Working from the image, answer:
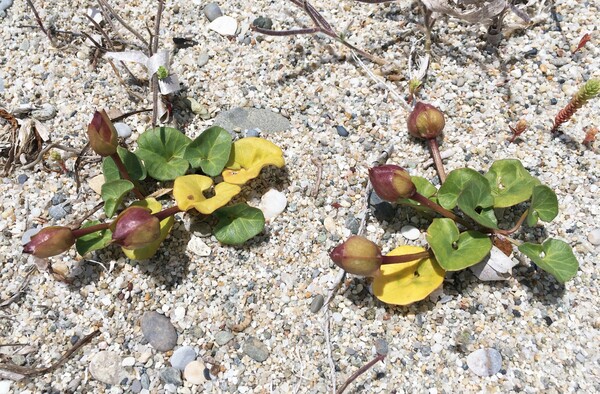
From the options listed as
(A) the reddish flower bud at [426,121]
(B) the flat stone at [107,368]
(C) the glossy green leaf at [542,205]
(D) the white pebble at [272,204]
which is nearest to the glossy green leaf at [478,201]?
(C) the glossy green leaf at [542,205]

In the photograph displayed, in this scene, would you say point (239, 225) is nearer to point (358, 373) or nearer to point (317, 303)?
point (317, 303)

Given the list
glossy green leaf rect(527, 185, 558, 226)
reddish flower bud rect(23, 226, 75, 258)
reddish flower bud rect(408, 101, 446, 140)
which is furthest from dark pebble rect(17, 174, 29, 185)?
glossy green leaf rect(527, 185, 558, 226)

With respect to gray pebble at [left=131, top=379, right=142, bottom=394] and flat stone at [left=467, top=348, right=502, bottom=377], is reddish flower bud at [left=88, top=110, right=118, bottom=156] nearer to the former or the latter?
gray pebble at [left=131, top=379, right=142, bottom=394]

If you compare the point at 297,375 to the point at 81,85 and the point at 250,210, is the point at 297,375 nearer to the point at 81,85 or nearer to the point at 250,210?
the point at 250,210

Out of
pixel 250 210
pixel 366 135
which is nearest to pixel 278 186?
pixel 250 210

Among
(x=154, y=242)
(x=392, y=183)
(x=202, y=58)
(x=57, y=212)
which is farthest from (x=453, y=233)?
(x=57, y=212)
